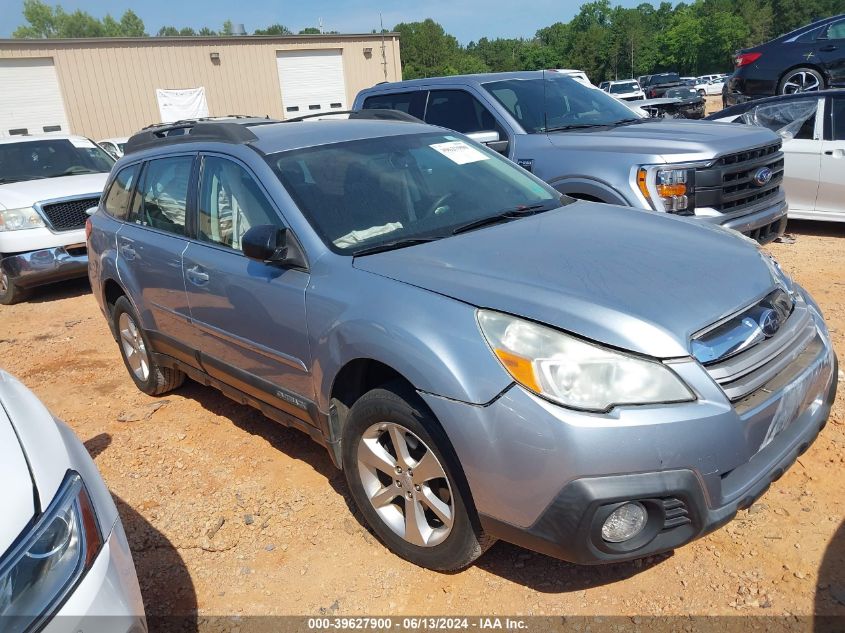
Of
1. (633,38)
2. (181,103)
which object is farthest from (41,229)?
(633,38)

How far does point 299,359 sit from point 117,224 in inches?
91.5

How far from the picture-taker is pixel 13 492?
1773 millimetres

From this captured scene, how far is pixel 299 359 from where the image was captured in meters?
3.07

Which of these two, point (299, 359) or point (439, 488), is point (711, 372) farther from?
point (299, 359)

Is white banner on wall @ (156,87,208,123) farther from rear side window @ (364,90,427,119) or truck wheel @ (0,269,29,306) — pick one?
rear side window @ (364,90,427,119)

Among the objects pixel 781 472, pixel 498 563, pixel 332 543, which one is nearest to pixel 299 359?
pixel 332 543

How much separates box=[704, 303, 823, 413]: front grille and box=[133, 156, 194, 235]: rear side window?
115 inches

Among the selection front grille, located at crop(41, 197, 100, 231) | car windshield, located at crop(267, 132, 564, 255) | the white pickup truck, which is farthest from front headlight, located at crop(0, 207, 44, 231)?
car windshield, located at crop(267, 132, 564, 255)

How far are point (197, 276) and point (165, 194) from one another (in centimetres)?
84

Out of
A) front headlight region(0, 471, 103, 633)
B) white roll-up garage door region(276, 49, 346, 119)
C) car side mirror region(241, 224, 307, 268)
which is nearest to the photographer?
front headlight region(0, 471, 103, 633)

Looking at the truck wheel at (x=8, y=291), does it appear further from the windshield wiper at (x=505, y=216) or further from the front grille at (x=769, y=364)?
the front grille at (x=769, y=364)

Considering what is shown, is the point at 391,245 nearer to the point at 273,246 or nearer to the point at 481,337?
the point at 273,246

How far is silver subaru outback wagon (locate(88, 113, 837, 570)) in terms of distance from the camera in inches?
86.0

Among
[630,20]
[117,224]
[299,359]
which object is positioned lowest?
[299,359]
